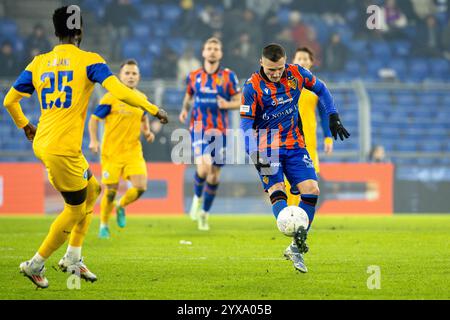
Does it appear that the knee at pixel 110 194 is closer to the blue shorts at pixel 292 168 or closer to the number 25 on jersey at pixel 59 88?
the blue shorts at pixel 292 168

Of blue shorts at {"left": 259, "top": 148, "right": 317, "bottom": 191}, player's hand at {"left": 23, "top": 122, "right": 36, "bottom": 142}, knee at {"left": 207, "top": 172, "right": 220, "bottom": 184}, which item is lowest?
knee at {"left": 207, "top": 172, "right": 220, "bottom": 184}

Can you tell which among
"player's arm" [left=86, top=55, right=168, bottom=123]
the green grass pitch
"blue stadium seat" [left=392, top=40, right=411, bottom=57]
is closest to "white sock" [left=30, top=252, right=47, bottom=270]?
the green grass pitch

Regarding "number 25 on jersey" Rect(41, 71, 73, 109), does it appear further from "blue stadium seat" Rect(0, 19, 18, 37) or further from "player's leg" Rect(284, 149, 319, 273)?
"blue stadium seat" Rect(0, 19, 18, 37)

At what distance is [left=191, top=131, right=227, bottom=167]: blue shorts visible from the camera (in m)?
13.5

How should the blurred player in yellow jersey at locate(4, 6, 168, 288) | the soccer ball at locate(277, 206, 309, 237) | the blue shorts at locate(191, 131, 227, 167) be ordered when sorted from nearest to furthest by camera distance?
1. the blurred player in yellow jersey at locate(4, 6, 168, 288)
2. the soccer ball at locate(277, 206, 309, 237)
3. the blue shorts at locate(191, 131, 227, 167)

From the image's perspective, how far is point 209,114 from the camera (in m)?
13.7

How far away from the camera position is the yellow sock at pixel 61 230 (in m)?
7.06

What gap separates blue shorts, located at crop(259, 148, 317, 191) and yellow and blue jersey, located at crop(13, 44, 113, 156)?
2.08 m

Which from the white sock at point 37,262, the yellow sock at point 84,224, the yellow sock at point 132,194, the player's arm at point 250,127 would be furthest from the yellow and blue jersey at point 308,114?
the white sock at point 37,262

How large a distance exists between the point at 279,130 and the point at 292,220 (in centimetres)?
112

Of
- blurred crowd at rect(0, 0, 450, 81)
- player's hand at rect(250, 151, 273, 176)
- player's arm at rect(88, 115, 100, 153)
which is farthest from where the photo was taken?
blurred crowd at rect(0, 0, 450, 81)
